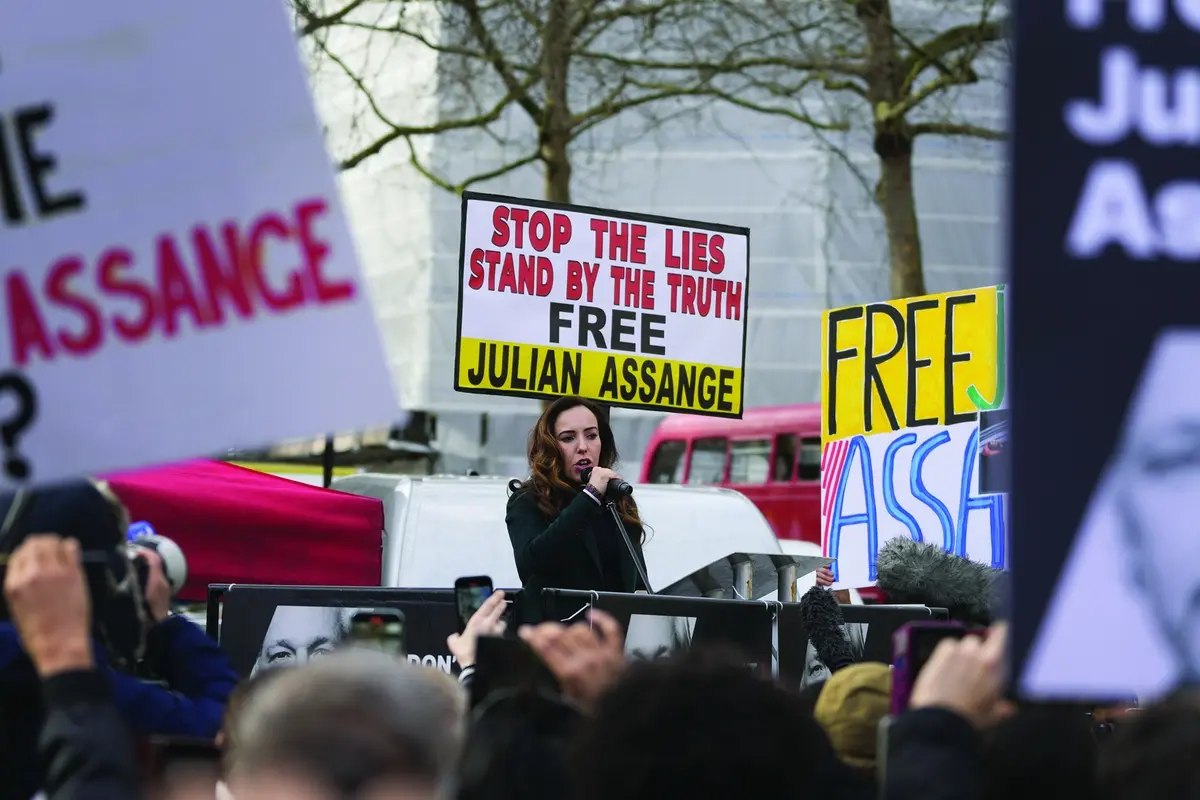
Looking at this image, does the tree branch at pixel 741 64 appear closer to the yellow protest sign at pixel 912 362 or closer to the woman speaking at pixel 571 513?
the yellow protest sign at pixel 912 362

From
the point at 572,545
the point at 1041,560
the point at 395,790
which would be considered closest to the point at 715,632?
the point at 572,545

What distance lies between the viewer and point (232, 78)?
10.7ft

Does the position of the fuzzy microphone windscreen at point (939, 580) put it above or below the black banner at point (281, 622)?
above

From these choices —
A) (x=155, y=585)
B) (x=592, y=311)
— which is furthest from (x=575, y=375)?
(x=155, y=585)

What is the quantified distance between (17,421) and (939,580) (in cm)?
337

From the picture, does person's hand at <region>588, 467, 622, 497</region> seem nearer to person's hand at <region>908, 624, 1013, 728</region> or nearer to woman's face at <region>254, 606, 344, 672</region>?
woman's face at <region>254, 606, 344, 672</region>

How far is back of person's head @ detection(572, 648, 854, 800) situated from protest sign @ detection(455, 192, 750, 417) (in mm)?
5743

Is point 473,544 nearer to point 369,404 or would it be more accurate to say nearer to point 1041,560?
point 369,404

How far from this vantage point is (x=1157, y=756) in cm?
247

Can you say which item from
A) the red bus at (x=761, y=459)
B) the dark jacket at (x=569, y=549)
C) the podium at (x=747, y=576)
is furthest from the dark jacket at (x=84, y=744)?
the red bus at (x=761, y=459)

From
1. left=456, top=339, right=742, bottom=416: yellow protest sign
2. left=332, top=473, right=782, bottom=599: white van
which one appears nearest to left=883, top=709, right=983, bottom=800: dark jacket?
left=456, top=339, right=742, bottom=416: yellow protest sign

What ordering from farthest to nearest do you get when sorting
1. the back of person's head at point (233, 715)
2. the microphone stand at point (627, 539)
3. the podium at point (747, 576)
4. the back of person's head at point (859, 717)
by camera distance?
the podium at point (747, 576)
the microphone stand at point (627, 539)
the back of person's head at point (859, 717)
the back of person's head at point (233, 715)

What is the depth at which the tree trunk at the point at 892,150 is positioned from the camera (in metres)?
17.5

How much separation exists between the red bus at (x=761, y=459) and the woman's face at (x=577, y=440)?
1221cm
